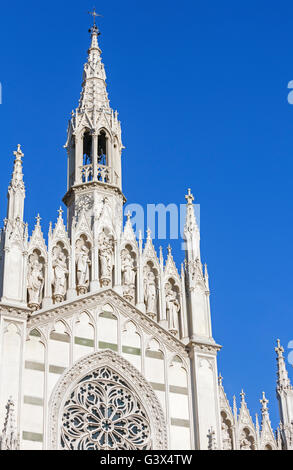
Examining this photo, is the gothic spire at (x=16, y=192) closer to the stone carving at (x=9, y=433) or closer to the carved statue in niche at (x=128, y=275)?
the carved statue in niche at (x=128, y=275)

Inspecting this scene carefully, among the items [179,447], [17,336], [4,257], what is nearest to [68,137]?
[4,257]

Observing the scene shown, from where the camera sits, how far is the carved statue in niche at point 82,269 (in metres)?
27.2

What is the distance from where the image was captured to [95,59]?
3462cm

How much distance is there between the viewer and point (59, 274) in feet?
89.2

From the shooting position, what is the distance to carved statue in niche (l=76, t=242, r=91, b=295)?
27.2 m

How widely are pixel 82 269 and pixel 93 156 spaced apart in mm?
4595

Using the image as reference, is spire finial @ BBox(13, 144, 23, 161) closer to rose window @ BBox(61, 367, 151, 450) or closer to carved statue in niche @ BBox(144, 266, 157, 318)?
carved statue in niche @ BBox(144, 266, 157, 318)

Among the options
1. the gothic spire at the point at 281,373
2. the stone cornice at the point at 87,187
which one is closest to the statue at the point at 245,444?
the gothic spire at the point at 281,373

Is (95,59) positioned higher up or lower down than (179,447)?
higher up

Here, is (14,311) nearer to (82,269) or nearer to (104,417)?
(82,269)

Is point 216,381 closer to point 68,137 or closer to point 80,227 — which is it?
point 80,227

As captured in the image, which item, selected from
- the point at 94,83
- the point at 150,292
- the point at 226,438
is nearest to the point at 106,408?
the point at 226,438

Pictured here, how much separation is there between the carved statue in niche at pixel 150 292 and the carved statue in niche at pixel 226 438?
3.34 m
